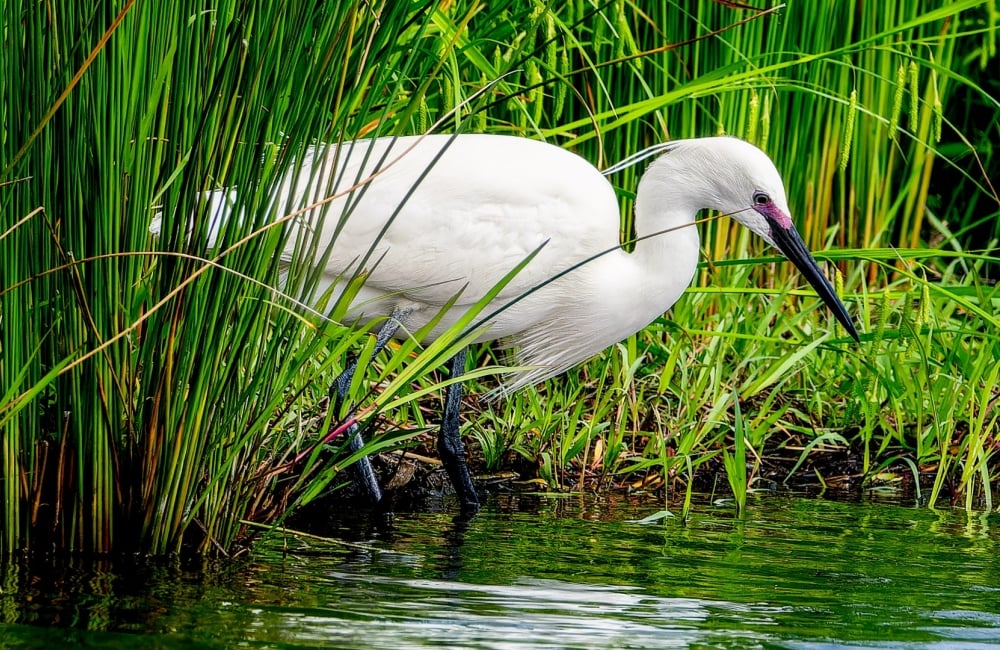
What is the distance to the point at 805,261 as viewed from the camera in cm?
382

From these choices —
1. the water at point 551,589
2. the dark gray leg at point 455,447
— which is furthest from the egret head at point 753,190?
the dark gray leg at point 455,447

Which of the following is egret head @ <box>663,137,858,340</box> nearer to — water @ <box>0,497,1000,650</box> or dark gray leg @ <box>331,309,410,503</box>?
water @ <box>0,497,1000,650</box>

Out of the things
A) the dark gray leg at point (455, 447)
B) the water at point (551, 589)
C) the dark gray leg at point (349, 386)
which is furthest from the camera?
the dark gray leg at point (455, 447)

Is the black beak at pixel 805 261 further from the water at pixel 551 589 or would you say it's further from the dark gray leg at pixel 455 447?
the dark gray leg at pixel 455 447

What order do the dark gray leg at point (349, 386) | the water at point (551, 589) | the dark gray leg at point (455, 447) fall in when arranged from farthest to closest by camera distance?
the dark gray leg at point (455, 447), the dark gray leg at point (349, 386), the water at point (551, 589)

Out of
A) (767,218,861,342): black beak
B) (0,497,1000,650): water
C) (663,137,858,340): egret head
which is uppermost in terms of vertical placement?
(663,137,858,340): egret head

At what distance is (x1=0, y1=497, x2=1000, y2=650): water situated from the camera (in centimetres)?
214

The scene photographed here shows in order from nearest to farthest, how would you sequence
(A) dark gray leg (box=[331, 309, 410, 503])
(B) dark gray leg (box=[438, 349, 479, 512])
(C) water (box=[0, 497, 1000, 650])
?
(C) water (box=[0, 497, 1000, 650]) < (A) dark gray leg (box=[331, 309, 410, 503]) < (B) dark gray leg (box=[438, 349, 479, 512])

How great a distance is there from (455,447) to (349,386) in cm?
44

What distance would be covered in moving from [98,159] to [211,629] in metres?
0.79

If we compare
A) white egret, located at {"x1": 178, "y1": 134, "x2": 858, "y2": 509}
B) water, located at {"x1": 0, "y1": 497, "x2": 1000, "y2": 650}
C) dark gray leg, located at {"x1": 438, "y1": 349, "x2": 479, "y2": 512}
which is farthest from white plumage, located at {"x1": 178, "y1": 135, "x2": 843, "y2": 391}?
water, located at {"x1": 0, "y1": 497, "x2": 1000, "y2": 650}

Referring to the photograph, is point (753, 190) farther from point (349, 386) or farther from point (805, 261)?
point (349, 386)

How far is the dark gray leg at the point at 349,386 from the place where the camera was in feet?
11.9

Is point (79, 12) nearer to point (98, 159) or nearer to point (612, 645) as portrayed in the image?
point (98, 159)
